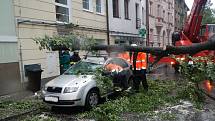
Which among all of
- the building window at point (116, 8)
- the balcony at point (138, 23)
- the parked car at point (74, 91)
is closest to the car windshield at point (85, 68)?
the parked car at point (74, 91)

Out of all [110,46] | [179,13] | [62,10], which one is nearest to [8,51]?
[62,10]

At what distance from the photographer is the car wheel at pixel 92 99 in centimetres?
937

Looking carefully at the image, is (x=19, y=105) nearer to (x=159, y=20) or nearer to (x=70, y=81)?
(x=70, y=81)

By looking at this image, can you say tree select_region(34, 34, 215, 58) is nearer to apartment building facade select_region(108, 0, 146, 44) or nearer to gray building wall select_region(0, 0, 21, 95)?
gray building wall select_region(0, 0, 21, 95)

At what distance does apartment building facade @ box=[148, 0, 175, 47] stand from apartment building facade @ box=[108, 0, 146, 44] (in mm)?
3384

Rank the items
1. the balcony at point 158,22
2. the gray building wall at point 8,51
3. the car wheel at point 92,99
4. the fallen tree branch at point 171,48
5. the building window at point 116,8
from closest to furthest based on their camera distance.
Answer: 1. the fallen tree branch at point 171,48
2. the car wheel at point 92,99
3. the gray building wall at point 8,51
4. the building window at point 116,8
5. the balcony at point 158,22

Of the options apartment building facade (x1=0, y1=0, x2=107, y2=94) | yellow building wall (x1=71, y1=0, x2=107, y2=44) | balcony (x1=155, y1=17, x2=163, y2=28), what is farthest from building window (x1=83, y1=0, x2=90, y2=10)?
balcony (x1=155, y1=17, x2=163, y2=28)

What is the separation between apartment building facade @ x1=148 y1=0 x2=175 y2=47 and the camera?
3704 centimetres

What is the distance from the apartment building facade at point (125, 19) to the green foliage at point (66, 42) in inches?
721

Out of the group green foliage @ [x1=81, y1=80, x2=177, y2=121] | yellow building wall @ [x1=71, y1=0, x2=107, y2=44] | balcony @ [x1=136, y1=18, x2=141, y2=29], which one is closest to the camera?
green foliage @ [x1=81, y1=80, x2=177, y2=121]

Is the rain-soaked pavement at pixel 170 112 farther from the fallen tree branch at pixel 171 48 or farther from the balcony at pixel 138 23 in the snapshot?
the balcony at pixel 138 23

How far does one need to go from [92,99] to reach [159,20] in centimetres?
3176

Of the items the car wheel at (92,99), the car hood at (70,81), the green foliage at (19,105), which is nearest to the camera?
the car hood at (70,81)

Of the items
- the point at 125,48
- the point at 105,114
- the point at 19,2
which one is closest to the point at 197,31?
the point at 19,2
